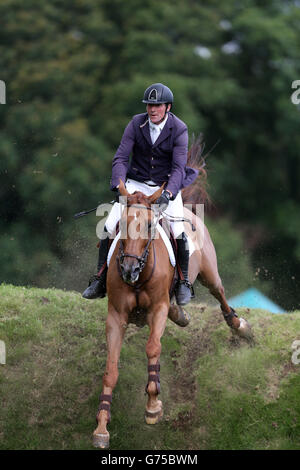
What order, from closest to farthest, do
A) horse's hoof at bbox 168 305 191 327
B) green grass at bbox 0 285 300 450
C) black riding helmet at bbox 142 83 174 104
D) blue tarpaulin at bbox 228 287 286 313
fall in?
black riding helmet at bbox 142 83 174 104 < green grass at bbox 0 285 300 450 < horse's hoof at bbox 168 305 191 327 < blue tarpaulin at bbox 228 287 286 313

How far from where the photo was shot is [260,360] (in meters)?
9.22

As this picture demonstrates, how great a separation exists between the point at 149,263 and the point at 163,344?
107 inches

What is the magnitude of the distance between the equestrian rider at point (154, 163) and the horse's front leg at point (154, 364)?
0.69 meters

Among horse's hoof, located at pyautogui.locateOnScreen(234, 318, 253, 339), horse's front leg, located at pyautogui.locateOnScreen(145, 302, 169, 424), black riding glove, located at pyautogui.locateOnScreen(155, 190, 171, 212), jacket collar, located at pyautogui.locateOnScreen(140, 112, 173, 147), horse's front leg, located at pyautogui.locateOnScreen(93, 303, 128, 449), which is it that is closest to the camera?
horse's front leg, located at pyautogui.locateOnScreen(93, 303, 128, 449)

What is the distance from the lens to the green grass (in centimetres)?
839

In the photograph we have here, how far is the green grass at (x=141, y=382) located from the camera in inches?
330

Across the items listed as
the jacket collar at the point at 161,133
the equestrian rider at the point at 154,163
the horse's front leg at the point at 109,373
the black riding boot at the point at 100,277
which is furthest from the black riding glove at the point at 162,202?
the horse's front leg at the point at 109,373

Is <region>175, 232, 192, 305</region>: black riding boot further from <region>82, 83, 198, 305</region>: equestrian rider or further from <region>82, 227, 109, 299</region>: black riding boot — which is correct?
<region>82, 227, 109, 299</region>: black riding boot

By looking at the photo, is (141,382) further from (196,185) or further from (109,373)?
(196,185)

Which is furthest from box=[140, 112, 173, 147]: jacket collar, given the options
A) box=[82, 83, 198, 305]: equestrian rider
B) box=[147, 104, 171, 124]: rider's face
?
box=[147, 104, 171, 124]: rider's face

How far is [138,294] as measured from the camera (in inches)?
302

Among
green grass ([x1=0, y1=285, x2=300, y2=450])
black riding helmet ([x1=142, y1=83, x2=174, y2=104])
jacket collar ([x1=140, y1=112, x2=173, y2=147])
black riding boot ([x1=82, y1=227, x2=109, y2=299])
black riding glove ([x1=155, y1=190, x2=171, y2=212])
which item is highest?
black riding helmet ([x1=142, y1=83, x2=174, y2=104])

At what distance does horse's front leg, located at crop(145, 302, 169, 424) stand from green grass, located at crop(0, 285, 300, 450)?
1.34m
